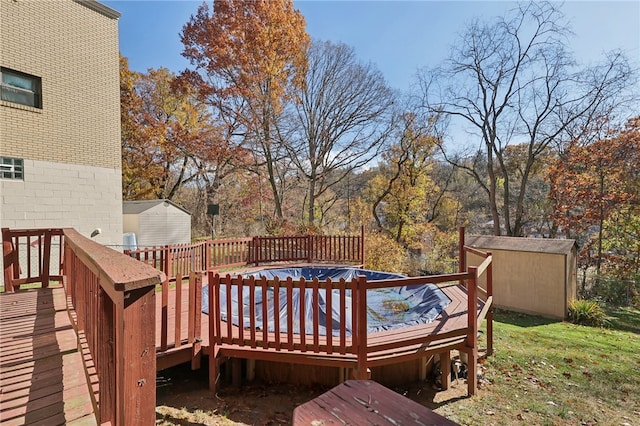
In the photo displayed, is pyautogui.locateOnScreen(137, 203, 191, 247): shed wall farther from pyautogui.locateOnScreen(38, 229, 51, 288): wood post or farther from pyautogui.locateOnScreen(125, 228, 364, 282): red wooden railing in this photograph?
pyautogui.locateOnScreen(38, 229, 51, 288): wood post

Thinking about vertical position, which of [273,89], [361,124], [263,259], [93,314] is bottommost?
[263,259]

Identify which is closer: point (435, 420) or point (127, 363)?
point (435, 420)

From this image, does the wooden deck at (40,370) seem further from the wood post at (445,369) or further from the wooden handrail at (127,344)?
the wood post at (445,369)

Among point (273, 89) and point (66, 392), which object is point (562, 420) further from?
point (273, 89)

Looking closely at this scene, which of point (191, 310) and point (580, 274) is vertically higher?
point (191, 310)

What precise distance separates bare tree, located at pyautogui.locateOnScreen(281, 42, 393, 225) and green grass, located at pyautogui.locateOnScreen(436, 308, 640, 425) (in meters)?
11.3

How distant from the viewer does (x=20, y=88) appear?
25.2 ft

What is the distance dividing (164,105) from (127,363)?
70.7 ft

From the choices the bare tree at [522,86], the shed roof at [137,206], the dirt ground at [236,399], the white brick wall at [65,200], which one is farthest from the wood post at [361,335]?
the bare tree at [522,86]

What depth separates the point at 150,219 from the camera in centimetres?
1391

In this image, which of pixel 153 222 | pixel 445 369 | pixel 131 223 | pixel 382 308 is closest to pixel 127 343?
pixel 445 369

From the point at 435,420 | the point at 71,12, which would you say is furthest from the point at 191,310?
the point at 71,12

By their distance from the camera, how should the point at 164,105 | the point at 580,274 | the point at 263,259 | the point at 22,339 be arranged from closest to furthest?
the point at 22,339 → the point at 263,259 → the point at 580,274 → the point at 164,105

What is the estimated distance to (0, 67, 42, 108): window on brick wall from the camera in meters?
7.48
